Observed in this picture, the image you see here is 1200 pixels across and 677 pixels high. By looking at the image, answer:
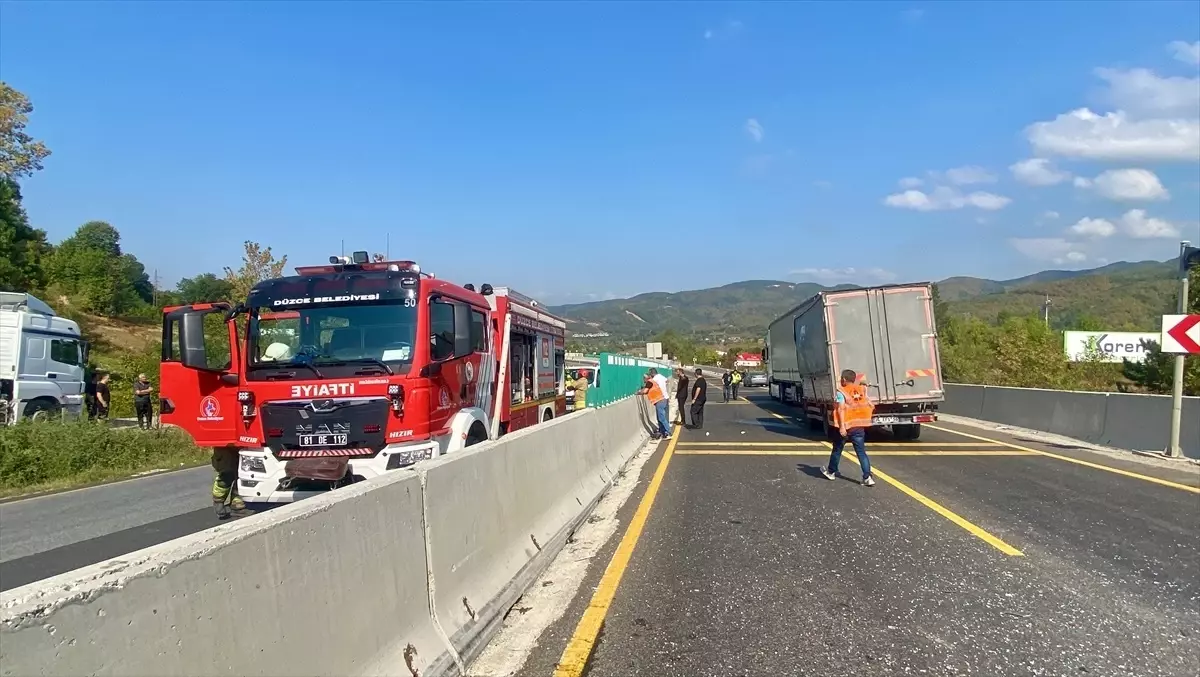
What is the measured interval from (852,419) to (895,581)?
5.30m

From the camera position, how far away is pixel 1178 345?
14.6 m

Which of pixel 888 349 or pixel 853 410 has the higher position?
pixel 888 349

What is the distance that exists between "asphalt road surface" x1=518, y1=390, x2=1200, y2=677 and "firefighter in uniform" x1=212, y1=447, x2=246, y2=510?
4.38 metres

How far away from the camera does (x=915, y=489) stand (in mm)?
11234

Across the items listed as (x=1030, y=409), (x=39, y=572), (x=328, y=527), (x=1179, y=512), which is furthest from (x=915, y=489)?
(x=1030, y=409)

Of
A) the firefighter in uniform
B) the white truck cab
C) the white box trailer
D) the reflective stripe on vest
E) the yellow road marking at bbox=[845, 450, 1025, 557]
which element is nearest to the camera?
the yellow road marking at bbox=[845, 450, 1025, 557]

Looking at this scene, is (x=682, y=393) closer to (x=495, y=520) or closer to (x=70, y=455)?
(x=70, y=455)

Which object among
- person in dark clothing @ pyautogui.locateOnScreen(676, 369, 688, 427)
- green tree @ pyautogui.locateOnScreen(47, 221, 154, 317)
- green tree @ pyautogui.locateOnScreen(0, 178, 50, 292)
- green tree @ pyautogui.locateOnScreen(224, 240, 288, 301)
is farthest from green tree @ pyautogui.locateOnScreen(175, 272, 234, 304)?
person in dark clothing @ pyautogui.locateOnScreen(676, 369, 688, 427)

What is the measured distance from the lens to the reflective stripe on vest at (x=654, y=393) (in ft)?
69.8

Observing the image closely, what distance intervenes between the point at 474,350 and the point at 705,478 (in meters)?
4.51

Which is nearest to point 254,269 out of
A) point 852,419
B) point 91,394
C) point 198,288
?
point 91,394

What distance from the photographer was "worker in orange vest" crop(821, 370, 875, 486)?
1155 centimetres

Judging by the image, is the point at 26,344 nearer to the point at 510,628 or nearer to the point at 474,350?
the point at 474,350

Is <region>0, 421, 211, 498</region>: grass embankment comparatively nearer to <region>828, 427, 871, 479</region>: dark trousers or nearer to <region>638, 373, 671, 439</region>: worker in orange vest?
<region>638, 373, 671, 439</region>: worker in orange vest
